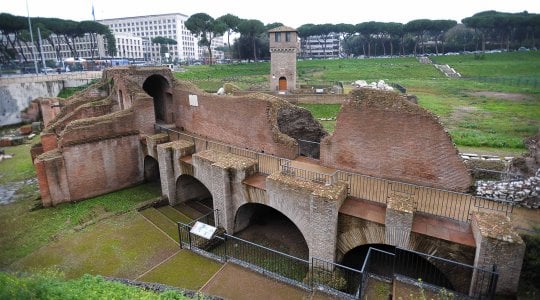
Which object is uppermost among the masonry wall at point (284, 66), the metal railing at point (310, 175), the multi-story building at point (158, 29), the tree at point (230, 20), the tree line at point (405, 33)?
the multi-story building at point (158, 29)

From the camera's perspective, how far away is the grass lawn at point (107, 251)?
10.6 metres

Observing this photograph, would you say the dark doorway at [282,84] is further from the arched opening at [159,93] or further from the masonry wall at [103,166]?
the masonry wall at [103,166]

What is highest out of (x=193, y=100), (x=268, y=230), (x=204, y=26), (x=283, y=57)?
(x=204, y=26)

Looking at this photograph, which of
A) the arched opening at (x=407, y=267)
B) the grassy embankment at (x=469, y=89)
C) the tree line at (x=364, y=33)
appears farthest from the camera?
the tree line at (x=364, y=33)

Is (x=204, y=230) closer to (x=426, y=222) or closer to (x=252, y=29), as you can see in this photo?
(x=426, y=222)

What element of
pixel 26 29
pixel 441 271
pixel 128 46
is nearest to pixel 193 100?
pixel 441 271

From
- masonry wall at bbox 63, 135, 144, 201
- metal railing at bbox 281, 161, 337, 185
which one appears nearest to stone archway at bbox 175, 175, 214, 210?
masonry wall at bbox 63, 135, 144, 201

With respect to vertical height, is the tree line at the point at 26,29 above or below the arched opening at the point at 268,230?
above

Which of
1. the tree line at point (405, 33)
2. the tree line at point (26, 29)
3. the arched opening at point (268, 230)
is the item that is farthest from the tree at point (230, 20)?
the arched opening at point (268, 230)

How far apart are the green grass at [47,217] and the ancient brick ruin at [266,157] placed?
0.80 m

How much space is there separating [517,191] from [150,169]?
16.0 meters

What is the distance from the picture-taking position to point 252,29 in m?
66.5

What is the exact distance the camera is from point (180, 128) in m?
19.9

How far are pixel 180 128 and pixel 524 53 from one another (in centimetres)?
6483
